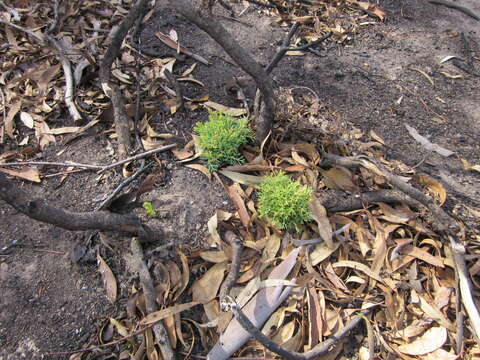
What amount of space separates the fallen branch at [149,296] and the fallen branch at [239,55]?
1.07m

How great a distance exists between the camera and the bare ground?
1.78 m

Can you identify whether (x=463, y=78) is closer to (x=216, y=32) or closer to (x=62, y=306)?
(x=216, y=32)

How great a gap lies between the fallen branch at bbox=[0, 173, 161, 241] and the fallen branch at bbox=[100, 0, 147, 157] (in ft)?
2.18

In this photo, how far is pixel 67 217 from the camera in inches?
60.6

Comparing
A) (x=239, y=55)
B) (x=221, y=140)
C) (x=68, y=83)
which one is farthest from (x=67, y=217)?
(x=68, y=83)

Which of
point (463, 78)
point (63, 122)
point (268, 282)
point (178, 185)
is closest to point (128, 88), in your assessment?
point (63, 122)

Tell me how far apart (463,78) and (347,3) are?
1.41m

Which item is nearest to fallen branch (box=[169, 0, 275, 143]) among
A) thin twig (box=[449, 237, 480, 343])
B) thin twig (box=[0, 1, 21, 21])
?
thin twig (box=[449, 237, 480, 343])

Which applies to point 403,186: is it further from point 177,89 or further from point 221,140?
point 177,89

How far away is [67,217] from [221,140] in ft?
3.36

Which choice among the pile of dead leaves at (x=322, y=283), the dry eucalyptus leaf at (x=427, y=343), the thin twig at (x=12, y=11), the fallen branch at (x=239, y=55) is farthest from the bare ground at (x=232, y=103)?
the thin twig at (x=12, y=11)

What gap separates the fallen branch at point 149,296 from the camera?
1.66 meters

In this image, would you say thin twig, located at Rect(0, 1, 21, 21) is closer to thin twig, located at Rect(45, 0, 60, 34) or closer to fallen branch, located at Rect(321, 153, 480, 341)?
thin twig, located at Rect(45, 0, 60, 34)

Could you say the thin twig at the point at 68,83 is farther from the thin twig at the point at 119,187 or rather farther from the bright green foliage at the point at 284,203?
the bright green foliage at the point at 284,203
